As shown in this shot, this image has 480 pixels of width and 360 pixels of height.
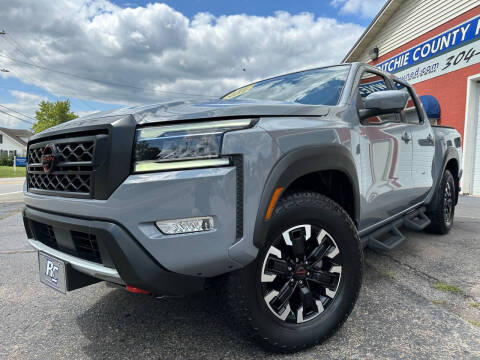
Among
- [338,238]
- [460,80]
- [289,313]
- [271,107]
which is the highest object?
[460,80]

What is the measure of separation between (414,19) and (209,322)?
39.9 feet

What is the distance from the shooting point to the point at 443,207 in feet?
13.0

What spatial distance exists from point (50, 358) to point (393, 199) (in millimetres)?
2617

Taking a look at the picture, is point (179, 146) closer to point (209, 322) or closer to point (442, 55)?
point (209, 322)

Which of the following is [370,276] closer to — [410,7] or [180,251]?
[180,251]

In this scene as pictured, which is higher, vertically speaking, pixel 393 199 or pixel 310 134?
pixel 310 134

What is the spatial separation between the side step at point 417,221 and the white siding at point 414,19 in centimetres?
777

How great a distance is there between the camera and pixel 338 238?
183cm

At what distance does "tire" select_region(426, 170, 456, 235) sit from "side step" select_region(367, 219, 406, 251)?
1.11m

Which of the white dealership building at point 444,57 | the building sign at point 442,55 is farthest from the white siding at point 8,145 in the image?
the building sign at point 442,55

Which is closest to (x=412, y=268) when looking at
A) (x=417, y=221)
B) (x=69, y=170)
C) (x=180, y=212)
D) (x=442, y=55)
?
(x=417, y=221)

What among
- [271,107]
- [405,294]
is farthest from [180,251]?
[405,294]

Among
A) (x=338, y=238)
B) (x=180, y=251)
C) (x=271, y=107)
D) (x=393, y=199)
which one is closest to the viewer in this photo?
(x=180, y=251)

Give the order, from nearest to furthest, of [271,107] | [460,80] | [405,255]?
1. [271,107]
2. [405,255]
3. [460,80]
